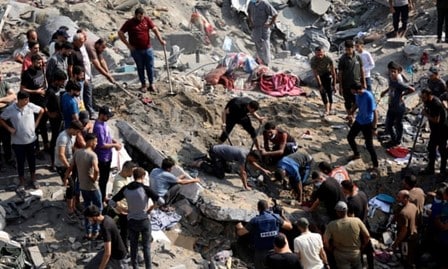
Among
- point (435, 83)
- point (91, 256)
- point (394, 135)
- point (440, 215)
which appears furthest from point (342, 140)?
point (91, 256)

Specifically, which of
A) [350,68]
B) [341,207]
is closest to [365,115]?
[350,68]

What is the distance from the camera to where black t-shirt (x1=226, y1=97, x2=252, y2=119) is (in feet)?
39.5

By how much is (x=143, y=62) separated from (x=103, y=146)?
3534mm

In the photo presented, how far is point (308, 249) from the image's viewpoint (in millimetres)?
8930

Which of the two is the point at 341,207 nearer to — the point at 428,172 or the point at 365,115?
the point at 365,115

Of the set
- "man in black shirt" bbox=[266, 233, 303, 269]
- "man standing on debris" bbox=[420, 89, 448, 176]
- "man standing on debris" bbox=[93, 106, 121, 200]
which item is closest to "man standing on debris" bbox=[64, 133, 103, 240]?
"man standing on debris" bbox=[93, 106, 121, 200]

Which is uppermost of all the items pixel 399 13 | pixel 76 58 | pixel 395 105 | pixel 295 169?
pixel 76 58

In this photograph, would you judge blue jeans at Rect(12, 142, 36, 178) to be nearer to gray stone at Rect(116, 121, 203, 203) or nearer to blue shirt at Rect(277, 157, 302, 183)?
gray stone at Rect(116, 121, 203, 203)

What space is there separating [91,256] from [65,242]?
516mm

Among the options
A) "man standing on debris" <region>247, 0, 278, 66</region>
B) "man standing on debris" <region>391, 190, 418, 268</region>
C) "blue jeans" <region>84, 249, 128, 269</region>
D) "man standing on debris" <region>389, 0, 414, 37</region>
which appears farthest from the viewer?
"man standing on debris" <region>389, 0, 414, 37</region>

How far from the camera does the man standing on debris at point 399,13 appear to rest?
17.1m

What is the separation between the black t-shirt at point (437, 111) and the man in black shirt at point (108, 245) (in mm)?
5350

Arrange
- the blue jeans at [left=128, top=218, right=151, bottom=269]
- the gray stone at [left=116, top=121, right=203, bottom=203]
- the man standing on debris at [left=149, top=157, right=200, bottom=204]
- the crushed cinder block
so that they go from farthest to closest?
the gray stone at [left=116, top=121, right=203, bottom=203]
the man standing on debris at [left=149, top=157, right=200, bottom=204]
the crushed cinder block
the blue jeans at [left=128, top=218, right=151, bottom=269]

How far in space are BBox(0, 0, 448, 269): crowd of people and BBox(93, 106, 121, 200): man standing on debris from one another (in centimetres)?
1
